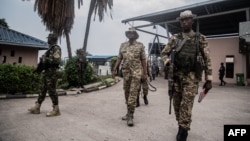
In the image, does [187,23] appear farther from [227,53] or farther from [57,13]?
[227,53]

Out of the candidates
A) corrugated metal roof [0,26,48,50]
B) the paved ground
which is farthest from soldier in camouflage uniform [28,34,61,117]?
corrugated metal roof [0,26,48,50]

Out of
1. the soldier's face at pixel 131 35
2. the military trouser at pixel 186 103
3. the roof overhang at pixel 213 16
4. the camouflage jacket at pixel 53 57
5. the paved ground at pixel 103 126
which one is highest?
the roof overhang at pixel 213 16

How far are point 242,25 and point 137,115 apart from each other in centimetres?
1287

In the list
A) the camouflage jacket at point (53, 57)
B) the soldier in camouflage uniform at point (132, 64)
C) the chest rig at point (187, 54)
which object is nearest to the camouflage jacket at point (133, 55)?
the soldier in camouflage uniform at point (132, 64)

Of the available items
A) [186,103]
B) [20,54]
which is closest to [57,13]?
[20,54]

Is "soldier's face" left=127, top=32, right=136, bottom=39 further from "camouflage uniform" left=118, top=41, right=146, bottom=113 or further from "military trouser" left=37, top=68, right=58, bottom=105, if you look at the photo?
"military trouser" left=37, top=68, right=58, bottom=105

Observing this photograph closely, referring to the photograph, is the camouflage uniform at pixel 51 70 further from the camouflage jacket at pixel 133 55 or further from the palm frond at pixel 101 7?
the palm frond at pixel 101 7

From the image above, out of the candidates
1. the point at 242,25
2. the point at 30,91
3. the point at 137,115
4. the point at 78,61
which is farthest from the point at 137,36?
the point at 242,25

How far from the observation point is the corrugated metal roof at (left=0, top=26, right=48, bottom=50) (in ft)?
46.9

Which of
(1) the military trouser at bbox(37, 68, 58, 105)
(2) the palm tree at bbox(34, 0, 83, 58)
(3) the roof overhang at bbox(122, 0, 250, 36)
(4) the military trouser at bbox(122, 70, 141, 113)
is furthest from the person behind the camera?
(3) the roof overhang at bbox(122, 0, 250, 36)

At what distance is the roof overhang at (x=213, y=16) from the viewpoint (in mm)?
→ 16969

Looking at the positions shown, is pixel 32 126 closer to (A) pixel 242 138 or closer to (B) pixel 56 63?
(B) pixel 56 63

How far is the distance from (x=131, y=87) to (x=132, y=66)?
47cm

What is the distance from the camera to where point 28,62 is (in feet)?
53.8
